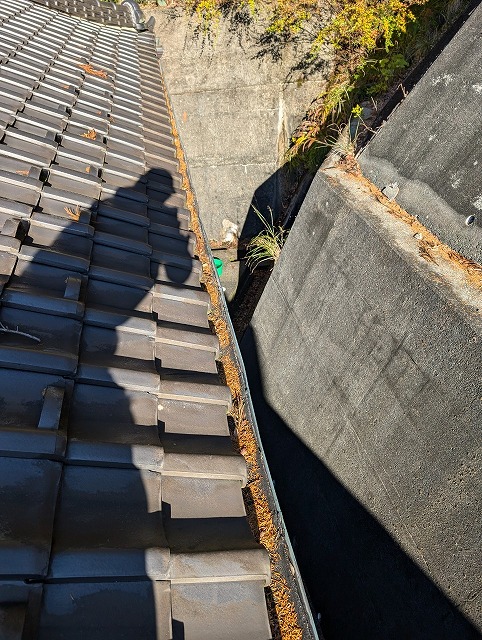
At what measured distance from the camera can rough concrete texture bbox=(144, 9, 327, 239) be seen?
7.43m

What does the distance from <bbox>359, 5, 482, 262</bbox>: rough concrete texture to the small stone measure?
0.14 ft

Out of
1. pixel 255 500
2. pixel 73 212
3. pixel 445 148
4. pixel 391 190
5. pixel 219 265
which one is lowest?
pixel 219 265

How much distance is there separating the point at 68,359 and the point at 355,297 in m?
2.72

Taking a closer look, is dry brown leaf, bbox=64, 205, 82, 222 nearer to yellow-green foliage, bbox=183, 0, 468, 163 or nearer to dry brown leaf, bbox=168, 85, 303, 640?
dry brown leaf, bbox=168, 85, 303, 640

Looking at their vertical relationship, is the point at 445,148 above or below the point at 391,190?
above

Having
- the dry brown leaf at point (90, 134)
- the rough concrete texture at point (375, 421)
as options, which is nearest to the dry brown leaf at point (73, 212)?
the dry brown leaf at point (90, 134)

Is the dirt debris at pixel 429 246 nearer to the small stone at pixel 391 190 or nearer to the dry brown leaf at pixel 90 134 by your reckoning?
the small stone at pixel 391 190

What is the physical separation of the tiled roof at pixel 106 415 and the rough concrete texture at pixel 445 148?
2.34 meters

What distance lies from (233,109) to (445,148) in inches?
205

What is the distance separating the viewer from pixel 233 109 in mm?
7648

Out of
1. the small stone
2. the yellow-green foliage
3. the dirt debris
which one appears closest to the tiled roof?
the dirt debris

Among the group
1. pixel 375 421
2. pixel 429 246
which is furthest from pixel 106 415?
pixel 429 246

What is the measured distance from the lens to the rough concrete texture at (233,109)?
7.43 m

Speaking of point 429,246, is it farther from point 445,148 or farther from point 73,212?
point 73,212
